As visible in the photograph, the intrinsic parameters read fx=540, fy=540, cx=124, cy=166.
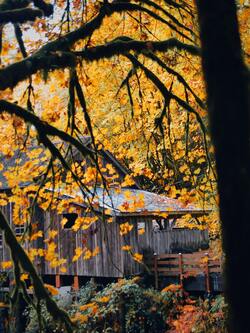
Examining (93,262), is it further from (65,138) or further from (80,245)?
(65,138)

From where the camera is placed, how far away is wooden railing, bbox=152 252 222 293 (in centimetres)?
2114

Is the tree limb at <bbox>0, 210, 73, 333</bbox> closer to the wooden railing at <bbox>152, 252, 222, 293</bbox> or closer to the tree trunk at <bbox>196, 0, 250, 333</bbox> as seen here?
the tree trunk at <bbox>196, 0, 250, 333</bbox>

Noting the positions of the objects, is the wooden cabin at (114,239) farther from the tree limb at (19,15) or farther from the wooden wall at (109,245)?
the tree limb at (19,15)

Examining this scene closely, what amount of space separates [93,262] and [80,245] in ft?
3.17

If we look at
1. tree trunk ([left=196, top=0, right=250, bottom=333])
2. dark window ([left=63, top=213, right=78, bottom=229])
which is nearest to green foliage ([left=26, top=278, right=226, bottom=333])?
dark window ([left=63, top=213, right=78, bottom=229])

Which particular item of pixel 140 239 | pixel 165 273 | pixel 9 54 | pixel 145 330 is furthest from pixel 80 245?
pixel 9 54

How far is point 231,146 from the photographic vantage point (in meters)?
1.98

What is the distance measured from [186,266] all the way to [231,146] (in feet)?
68.6

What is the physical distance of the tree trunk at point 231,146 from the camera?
1958 mm

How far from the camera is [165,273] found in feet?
74.0

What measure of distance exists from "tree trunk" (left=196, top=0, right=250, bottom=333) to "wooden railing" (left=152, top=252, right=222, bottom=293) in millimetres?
18507

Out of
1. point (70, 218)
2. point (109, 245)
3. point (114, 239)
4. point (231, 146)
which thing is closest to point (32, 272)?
point (231, 146)

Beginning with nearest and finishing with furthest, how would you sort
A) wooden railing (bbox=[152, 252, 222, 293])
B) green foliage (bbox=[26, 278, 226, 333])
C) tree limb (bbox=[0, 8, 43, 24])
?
tree limb (bbox=[0, 8, 43, 24]), green foliage (bbox=[26, 278, 226, 333]), wooden railing (bbox=[152, 252, 222, 293])

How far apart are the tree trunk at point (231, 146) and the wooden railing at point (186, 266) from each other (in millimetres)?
18507
